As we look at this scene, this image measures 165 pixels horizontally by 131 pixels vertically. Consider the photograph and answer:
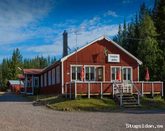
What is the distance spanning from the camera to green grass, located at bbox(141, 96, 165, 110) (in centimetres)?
3119

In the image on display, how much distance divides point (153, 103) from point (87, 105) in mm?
6151

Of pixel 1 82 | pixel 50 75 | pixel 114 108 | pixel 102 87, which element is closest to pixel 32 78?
pixel 50 75

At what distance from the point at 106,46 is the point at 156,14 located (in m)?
29.2

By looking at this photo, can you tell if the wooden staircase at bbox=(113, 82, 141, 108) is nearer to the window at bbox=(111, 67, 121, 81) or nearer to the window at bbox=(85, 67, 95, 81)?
the window at bbox=(85, 67, 95, 81)

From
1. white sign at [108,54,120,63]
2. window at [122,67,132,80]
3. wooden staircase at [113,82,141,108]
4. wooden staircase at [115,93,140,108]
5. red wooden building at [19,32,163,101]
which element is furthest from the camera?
window at [122,67,132,80]

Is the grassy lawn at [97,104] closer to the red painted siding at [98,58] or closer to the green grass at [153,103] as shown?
the green grass at [153,103]

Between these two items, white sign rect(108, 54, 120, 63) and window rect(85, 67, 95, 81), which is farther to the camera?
white sign rect(108, 54, 120, 63)

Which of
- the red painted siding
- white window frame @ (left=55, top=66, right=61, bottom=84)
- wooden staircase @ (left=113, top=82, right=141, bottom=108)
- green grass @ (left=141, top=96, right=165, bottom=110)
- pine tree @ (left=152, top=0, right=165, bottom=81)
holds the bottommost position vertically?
green grass @ (left=141, top=96, right=165, bottom=110)

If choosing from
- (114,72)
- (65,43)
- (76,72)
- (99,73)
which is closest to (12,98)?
(65,43)

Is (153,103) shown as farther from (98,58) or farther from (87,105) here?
(98,58)

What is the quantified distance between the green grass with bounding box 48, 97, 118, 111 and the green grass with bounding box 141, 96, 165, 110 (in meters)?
→ 2.42

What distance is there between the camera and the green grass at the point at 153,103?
102 ft

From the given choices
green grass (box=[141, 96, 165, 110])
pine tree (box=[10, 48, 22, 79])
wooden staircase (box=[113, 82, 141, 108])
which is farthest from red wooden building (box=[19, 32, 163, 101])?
pine tree (box=[10, 48, 22, 79])

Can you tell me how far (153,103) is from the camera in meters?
33.3
